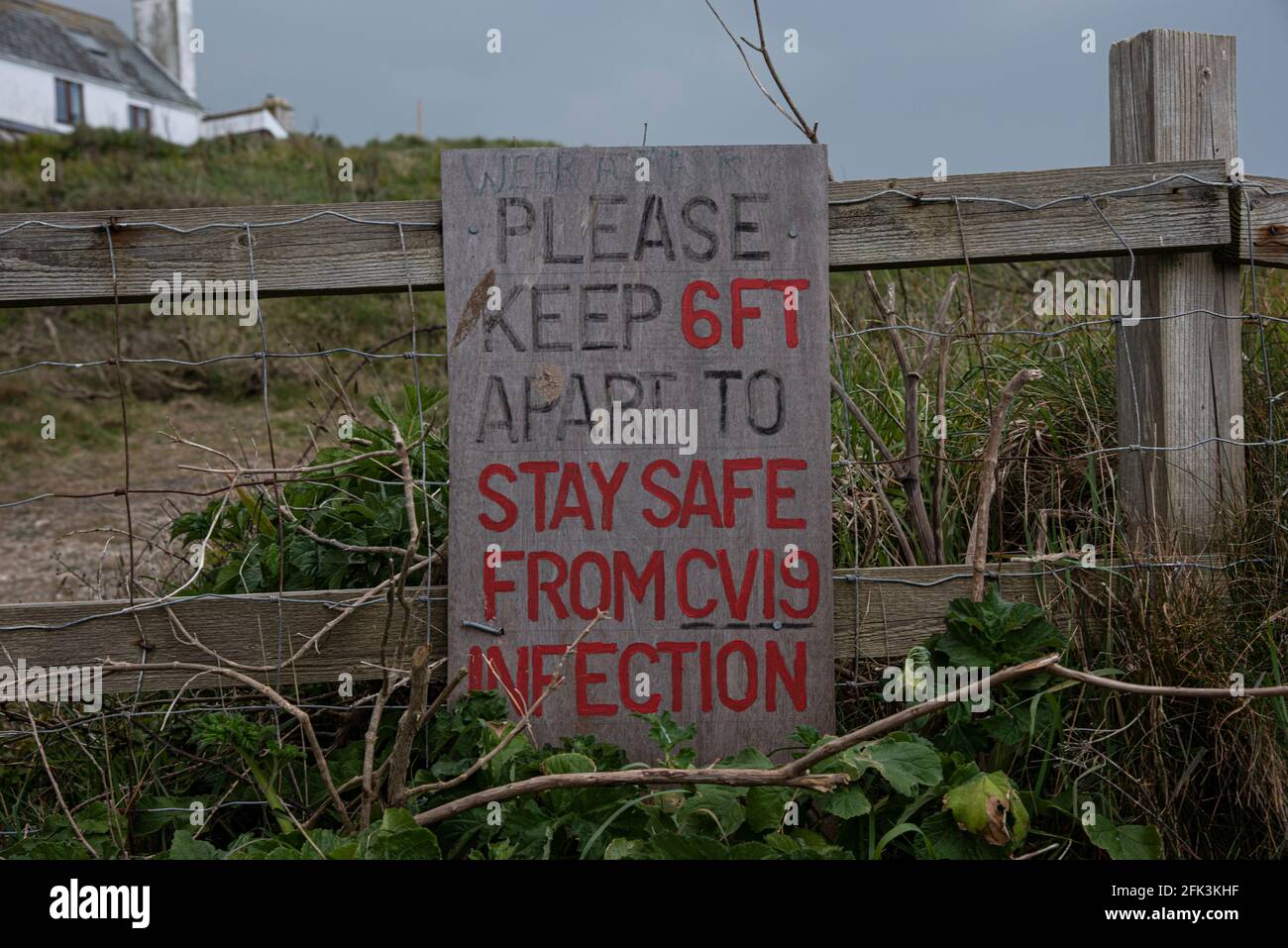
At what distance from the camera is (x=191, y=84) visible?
134 ft

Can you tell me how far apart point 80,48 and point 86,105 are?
104 inches

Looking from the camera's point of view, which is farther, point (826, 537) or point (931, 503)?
point (931, 503)

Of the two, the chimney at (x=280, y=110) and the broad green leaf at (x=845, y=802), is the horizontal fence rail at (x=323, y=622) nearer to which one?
the broad green leaf at (x=845, y=802)

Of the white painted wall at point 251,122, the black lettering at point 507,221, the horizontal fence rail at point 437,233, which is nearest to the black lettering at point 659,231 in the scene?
the black lettering at point 507,221

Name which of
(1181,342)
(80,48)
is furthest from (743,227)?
(80,48)

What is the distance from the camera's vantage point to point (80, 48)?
36625 millimetres

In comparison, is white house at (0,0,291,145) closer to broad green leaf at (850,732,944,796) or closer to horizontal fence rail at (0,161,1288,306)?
horizontal fence rail at (0,161,1288,306)

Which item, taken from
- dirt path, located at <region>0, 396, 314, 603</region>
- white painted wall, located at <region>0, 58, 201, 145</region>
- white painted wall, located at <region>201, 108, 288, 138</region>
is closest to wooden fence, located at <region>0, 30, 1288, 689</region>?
dirt path, located at <region>0, 396, 314, 603</region>

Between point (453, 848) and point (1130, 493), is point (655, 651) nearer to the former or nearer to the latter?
point (453, 848)

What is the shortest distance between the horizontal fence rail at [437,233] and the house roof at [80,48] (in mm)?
37211

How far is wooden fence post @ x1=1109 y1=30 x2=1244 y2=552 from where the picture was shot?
8.87 feet

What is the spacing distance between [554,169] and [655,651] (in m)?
1.20

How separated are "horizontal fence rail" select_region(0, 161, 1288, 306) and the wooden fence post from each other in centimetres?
9

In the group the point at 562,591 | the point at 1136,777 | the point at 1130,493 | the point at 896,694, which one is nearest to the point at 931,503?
the point at 1130,493
